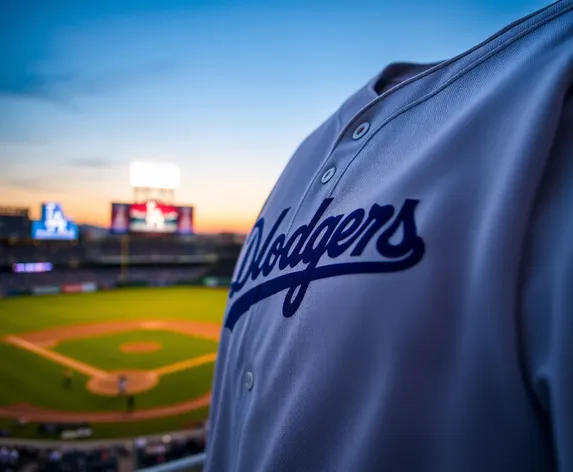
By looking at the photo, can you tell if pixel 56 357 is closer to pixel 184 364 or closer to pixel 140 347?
pixel 140 347

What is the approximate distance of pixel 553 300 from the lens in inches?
13.5

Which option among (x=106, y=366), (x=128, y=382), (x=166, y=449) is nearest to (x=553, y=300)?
(x=166, y=449)

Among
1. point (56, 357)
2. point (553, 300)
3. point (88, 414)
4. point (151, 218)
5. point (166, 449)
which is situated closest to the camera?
point (553, 300)

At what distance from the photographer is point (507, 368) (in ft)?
1.18

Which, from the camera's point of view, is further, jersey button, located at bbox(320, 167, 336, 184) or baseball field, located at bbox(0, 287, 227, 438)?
baseball field, located at bbox(0, 287, 227, 438)

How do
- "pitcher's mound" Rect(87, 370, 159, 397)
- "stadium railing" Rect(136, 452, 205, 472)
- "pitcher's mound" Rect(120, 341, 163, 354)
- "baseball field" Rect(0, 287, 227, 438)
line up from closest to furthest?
"stadium railing" Rect(136, 452, 205, 472) < "baseball field" Rect(0, 287, 227, 438) < "pitcher's mound" Rect(87, 370, 159, 397) < "pitcher's mound" Rect(120, 341, 163, 354)

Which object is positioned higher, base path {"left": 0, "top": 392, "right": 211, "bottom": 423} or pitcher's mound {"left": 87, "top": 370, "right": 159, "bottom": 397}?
pitcher's mound {"left": 87, "top": 370, "right": 159, "bottom": 397}

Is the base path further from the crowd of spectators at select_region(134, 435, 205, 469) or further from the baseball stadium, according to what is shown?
the crowd of spectators at select_region(134, 435, 205, 469)

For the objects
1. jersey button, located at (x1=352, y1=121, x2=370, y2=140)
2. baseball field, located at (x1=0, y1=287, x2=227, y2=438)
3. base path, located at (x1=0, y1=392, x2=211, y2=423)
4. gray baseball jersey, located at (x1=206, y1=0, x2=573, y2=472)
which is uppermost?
jersey button, located at (x1=352, y1=121, x2=370, y2=140)

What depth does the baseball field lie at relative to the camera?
9094mm

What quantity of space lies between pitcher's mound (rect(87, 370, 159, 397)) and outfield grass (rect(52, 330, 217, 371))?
0.54 meters

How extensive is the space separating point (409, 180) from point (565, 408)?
0.29m

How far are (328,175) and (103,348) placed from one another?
15275mm

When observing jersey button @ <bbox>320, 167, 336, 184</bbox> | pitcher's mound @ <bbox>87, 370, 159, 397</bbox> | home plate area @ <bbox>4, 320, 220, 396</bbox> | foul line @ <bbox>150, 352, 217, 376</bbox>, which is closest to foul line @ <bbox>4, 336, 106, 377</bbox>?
home plate area @ <bbox>4, 320, 220, 396</bbox>
